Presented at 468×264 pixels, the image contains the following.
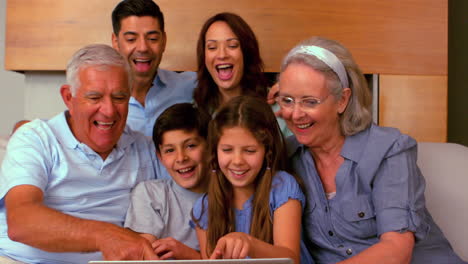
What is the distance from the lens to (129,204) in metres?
1.86

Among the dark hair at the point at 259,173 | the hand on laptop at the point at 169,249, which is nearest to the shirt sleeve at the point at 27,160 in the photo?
the hand on laptop at the point at 169,249

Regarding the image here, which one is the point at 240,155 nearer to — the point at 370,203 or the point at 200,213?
the point at 200,213

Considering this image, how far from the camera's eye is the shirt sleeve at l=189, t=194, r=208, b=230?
1.76 metres

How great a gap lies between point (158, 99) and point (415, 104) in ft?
4.40

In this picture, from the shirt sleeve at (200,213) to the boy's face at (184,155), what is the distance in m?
0.11

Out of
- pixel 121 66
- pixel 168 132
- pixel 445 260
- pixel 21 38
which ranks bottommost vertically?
pixel 445 260

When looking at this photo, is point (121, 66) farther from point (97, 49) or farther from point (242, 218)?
point (242, 218)

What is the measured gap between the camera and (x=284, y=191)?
5.47 ft

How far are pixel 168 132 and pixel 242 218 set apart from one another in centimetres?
40

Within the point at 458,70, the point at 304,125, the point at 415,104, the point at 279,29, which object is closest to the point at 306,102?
the point at 304,125

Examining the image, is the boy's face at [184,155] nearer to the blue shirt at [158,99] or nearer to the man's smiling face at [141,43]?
the blue shirt at [158,99]

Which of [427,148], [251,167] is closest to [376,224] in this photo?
[251,167]

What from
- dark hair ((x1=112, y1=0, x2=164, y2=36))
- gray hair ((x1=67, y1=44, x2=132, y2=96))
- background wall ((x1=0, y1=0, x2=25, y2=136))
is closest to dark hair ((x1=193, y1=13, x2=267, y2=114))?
dark hair ((x1=112, y1=0, x2=164, y2=36))

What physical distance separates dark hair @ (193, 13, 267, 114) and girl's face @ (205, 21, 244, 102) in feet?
0.11
